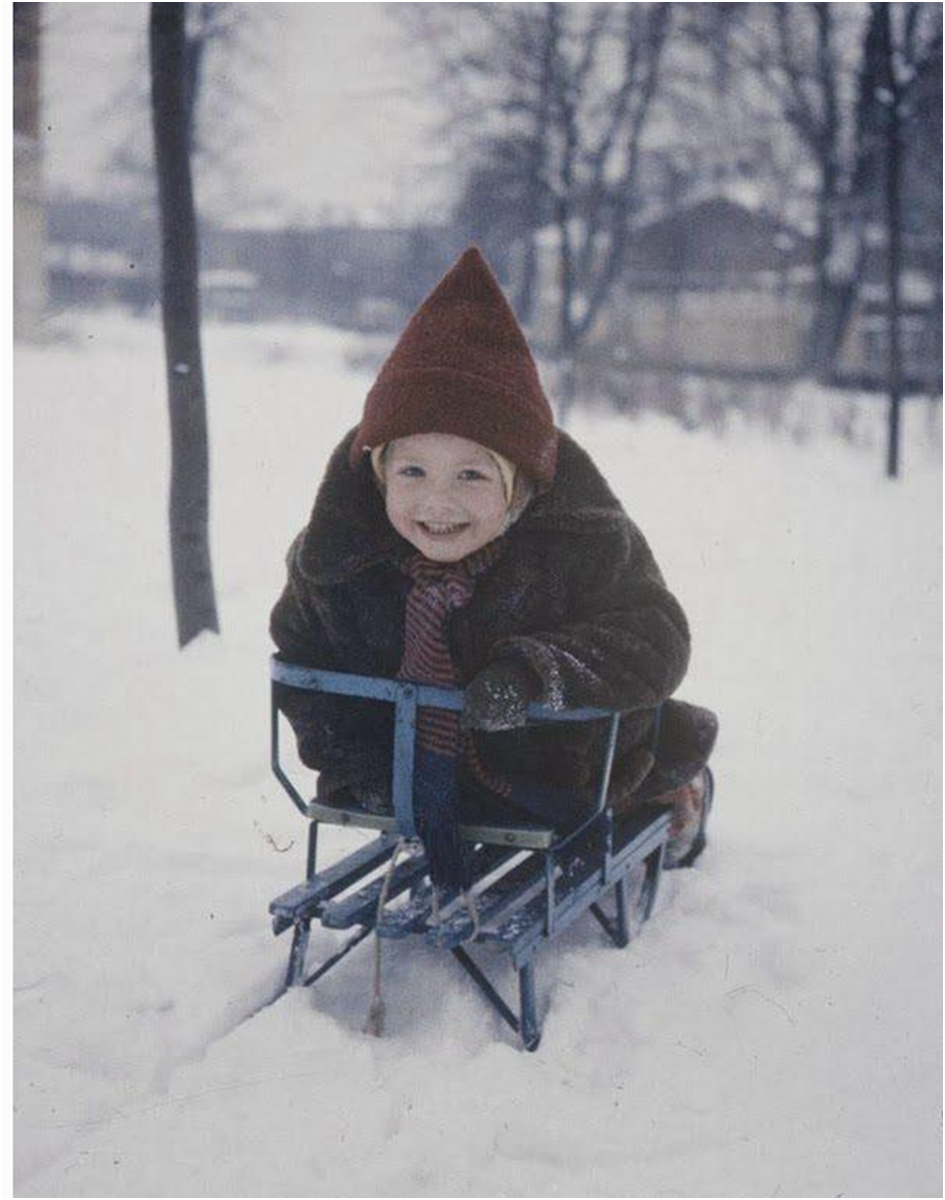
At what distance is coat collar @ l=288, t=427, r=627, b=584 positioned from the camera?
2.38 meters

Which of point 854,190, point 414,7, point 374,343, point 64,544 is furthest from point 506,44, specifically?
point 374,343

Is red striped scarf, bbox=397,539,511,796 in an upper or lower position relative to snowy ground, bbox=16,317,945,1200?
upper

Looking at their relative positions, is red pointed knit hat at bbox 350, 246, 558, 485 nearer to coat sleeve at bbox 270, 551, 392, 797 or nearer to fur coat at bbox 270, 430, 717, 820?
fur coat at bbox 270, 430, 717, 820

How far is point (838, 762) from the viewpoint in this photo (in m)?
4.08

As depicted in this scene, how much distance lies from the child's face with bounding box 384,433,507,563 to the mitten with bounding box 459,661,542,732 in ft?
1.08

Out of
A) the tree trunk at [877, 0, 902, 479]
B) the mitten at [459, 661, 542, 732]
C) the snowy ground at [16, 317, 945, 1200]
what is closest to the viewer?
the snowy ground at [16, 317, 945, 1200]

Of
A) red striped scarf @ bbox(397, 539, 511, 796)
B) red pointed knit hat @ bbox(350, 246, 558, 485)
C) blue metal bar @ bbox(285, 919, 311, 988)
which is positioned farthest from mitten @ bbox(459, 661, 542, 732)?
blue metal bar @ bbox(285, 919, 311, 988)

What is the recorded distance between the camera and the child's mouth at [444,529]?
2318mm

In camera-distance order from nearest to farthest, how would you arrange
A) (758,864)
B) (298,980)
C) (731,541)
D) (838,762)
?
(298,980) < (758,864) < (838,762) < (731,541)

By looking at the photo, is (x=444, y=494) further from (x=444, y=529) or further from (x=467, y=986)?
(x=467, y=986)

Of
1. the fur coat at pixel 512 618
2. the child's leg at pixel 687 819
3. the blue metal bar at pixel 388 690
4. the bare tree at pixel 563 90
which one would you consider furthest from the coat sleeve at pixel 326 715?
the bare tree at pixel 563 90

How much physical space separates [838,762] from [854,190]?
14.2 metres

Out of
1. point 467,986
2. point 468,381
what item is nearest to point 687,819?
point 467,986
